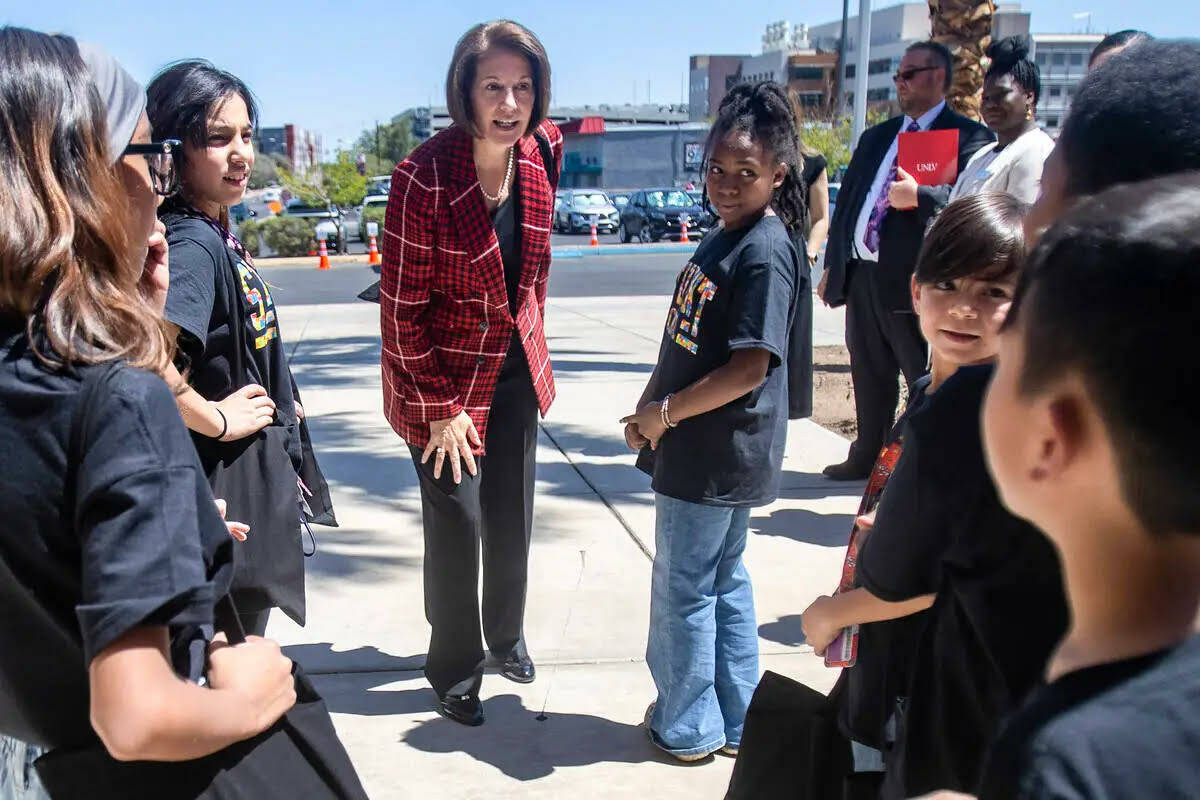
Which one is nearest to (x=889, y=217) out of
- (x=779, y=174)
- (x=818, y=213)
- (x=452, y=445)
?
(x=818, y=213)

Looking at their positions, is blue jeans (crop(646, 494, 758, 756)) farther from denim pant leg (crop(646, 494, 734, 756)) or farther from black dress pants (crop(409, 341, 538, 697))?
black dress pants (crop(409, 341, 538, 697))

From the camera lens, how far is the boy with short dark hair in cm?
89

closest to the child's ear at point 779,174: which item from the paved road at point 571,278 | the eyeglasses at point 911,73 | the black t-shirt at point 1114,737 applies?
the black t-shirt at point 1114,737

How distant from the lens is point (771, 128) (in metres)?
2.89

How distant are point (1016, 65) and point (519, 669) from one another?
3.40 meters

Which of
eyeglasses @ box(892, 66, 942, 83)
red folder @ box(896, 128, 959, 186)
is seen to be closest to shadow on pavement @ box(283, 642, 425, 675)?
red folder @ box(896, 128, 959, 186)

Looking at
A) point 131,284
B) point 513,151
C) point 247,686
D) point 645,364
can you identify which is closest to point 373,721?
point 513,151

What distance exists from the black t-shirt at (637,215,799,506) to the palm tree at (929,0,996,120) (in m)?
6.17

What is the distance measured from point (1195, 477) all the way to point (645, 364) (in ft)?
27.9

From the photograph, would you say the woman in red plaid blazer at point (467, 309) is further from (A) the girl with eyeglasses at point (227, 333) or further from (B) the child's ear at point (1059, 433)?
(B) the child's ear at point (1059, 433)

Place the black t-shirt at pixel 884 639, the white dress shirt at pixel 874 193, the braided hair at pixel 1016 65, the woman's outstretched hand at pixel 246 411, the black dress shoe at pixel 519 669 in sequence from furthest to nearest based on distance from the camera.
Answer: the white dress shirt at pixel 874 193 < the braided hair at pixel 1016 65 < the black dress shoe at pixel 519 669 < the woman's outstretched hand at pixel 246 411 < the black t-shirt at pixel 884 639

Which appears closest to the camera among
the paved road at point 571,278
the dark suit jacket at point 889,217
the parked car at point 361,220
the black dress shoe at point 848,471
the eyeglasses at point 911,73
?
the dark suit jacket at point 889,217

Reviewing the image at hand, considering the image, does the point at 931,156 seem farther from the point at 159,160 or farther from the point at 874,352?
the point at 159,160

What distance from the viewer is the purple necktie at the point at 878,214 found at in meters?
5.26
